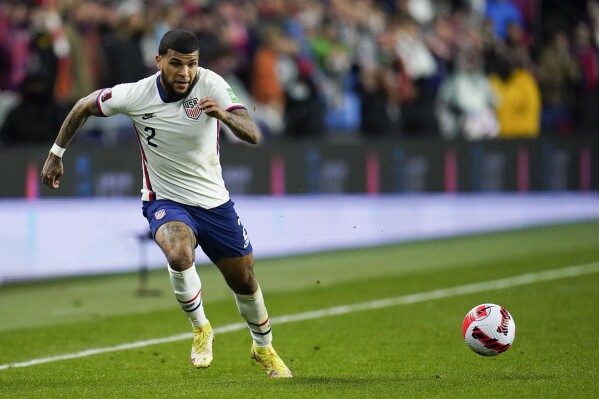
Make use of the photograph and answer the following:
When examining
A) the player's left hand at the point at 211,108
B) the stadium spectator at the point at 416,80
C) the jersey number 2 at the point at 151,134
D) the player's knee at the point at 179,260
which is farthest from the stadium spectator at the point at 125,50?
the player's left hand at the point at 211,108

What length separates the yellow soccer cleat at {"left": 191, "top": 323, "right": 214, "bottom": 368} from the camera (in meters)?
8.46

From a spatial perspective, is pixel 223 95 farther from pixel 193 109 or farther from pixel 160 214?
pixel 160 214

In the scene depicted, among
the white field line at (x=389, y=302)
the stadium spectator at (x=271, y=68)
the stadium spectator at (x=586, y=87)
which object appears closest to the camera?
the white field line at (x=389, y=302)

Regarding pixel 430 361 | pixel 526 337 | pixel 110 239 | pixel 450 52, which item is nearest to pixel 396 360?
pixel 430 361

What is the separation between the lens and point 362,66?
2111 cm

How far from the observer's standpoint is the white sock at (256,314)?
29.2ft

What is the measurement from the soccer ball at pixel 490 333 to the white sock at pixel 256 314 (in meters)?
1.38

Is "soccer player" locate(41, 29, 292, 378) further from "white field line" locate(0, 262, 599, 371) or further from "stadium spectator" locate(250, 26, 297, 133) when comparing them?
"stadium spectator" locate(250, 26, 297, 133)

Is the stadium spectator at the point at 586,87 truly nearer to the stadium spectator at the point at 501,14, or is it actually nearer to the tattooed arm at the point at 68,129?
the stadium spectator at the point at 501,14

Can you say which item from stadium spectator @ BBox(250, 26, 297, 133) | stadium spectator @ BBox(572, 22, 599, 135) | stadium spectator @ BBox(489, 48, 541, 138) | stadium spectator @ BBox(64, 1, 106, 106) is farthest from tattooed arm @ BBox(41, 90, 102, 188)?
stadium spectator @ BBox(572, 22, 599, 135)

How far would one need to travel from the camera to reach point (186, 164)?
8.66m

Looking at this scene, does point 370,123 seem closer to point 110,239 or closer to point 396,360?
point 110,239

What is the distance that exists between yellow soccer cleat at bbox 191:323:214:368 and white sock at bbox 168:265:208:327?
0.16 ft

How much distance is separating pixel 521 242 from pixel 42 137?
7.43 metres
